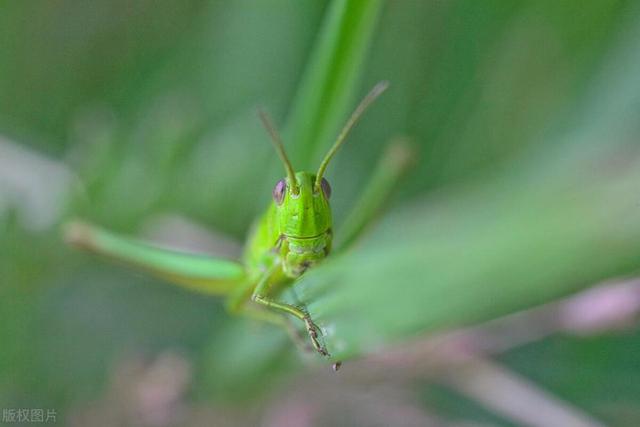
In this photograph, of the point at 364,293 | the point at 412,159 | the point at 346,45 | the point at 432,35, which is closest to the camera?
the point at 364,293

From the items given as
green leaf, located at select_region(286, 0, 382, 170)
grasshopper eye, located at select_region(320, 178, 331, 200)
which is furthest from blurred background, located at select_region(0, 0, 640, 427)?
grasshopper eye, located at select_region(320, 178, 331, 200)

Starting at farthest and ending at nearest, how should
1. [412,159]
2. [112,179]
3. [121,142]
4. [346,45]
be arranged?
[121,142] → [112,179] → [412,159] → [346,45]

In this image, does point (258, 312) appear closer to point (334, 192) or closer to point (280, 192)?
point (280, 192)

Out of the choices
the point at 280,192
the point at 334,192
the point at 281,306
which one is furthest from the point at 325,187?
the point at 334,192

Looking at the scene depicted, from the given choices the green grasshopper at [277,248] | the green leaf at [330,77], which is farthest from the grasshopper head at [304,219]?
the green leaf at [330,77]

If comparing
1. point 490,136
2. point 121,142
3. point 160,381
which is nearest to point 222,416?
point 160,381

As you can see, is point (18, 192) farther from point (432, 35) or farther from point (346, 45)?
point (432, 35)

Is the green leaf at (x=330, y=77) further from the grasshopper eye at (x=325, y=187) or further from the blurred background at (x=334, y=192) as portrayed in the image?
the grasshopper eye at (x=325, y=187)
